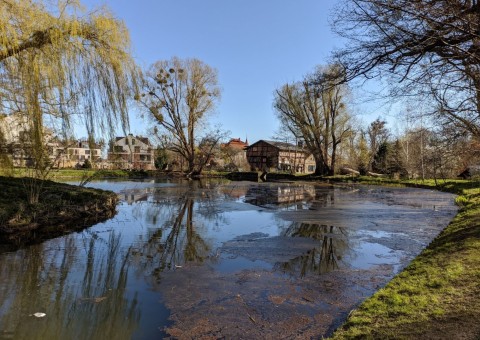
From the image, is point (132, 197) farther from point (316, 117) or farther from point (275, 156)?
point (275, 156)

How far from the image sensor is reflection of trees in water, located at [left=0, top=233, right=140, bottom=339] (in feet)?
14.0

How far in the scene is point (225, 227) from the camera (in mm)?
11164

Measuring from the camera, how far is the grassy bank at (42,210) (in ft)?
30.2

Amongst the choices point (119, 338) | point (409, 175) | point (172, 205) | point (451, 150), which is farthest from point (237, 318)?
point (409, 175)

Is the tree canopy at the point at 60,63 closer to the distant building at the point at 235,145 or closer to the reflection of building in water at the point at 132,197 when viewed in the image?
the reflection of building in water at the point at 132,197

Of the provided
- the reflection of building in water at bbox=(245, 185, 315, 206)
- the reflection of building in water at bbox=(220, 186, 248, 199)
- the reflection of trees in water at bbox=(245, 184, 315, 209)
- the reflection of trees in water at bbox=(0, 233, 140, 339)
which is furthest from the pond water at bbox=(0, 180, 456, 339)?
the reflection of building in water at bbox=(220, 186, 248, 199)

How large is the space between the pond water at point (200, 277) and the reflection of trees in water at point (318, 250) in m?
0.03

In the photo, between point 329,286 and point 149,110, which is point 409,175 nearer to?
point 149,110

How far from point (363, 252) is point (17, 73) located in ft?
27.3

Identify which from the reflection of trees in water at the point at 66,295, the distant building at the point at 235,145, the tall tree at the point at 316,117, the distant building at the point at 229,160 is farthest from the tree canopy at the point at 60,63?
the distant building at the point at 235,145

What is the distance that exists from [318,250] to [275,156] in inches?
2244

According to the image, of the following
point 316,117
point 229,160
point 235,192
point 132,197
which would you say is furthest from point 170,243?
point 229,160

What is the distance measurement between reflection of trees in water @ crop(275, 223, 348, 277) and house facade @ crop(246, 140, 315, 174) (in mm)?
51966

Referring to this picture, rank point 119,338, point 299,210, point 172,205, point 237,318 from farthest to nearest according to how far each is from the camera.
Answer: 1. point 172,205
2. point 299,210
3. point 237,318
4. point 119,338
